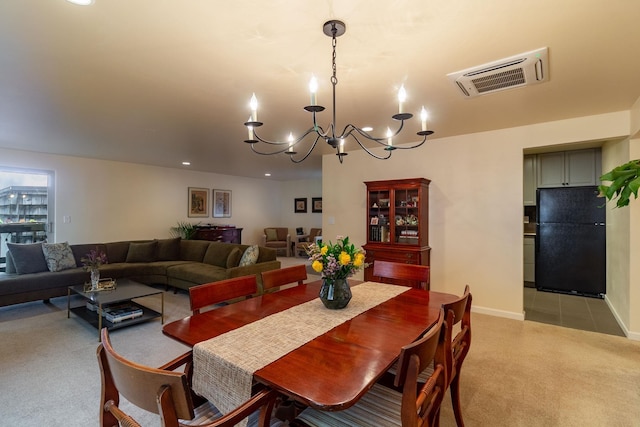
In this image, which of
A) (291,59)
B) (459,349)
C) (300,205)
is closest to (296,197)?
(300,205)

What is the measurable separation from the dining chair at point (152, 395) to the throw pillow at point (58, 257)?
446 cm

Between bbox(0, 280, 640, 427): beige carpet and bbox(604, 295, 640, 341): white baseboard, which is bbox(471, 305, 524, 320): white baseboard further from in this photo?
bbox(604, 295, 640, 341): white baseboard

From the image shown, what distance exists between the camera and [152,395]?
861mm

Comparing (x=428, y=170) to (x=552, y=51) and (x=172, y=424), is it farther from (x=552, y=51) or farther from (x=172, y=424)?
(x=172, y=424)

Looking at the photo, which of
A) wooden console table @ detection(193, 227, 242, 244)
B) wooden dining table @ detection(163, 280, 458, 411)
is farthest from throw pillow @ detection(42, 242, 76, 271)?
wooden dining table @ detection(163, 280, 458, 411)

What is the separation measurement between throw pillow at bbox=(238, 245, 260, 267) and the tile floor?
356 centimetres

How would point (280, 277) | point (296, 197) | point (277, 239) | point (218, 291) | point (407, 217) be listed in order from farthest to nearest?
point (296, 197) → point (277, 239) → point (407, 217) → point (280, 277) → point (218, 291)

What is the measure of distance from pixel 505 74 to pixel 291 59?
153 centimetres

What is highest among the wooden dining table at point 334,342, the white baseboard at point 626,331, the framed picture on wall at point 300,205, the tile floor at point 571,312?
the framed picture on wall at point 300,205

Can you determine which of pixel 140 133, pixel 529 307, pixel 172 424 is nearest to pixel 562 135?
pixel 529 307

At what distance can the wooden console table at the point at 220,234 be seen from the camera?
719 centimetres

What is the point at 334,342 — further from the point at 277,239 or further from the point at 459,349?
the point at 277,239

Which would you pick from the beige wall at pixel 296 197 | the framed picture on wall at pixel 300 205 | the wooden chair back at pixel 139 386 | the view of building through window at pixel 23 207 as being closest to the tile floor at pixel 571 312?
the wooden chair back at pixel 139 386

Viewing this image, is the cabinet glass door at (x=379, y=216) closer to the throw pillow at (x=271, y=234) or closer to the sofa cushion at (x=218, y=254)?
the sofa cushion at (x=218, y=254)
